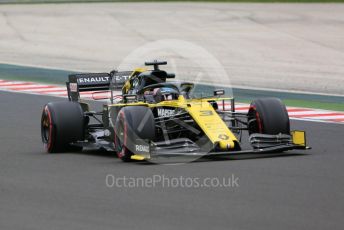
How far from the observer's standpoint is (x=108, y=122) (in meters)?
14.4

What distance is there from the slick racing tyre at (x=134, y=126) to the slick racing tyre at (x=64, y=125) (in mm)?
1430

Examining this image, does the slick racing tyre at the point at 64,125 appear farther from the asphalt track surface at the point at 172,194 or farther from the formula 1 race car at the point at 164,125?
the asphalt track surface at the point at 172,194

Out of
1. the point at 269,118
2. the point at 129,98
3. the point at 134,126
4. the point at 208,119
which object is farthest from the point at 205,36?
the point at 134,126

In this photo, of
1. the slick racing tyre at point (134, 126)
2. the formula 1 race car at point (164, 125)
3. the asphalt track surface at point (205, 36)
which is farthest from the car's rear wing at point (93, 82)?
the asphalt track surface at point (205, 36)

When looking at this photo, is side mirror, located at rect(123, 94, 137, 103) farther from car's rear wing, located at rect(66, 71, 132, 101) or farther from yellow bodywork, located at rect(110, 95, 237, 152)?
car's rear wing, located at rect(66, 71, 132, 101)

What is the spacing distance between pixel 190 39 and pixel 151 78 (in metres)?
18.2

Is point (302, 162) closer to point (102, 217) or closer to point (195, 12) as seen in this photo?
point (102, 217)

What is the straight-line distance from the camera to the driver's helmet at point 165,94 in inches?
550

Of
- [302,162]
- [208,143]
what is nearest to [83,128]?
[208,143]

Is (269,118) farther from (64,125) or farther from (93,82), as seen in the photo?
(93,82)

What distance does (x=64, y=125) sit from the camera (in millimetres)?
14641

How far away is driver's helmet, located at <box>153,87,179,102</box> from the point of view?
550 inches

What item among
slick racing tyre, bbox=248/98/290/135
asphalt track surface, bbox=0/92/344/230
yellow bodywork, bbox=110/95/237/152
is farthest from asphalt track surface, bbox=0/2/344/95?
asphalt track surface, bbox=0/92/344/230

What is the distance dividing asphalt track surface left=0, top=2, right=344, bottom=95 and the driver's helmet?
9085 millimetres
